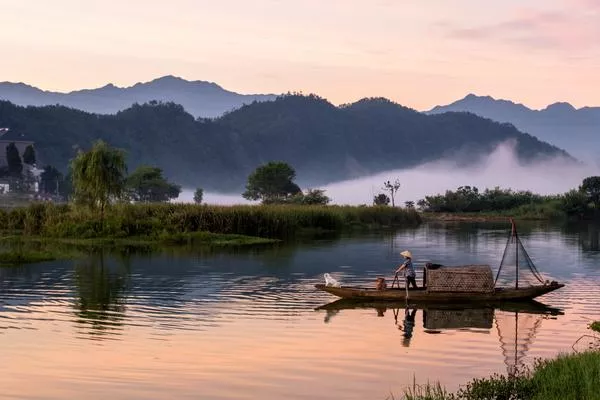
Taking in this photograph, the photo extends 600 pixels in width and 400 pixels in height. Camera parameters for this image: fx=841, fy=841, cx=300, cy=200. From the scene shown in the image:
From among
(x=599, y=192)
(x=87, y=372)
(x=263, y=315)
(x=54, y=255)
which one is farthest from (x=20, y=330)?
(x=599, y=192)

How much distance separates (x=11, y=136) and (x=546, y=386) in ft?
539

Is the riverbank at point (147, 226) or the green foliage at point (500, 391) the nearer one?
the green foliage at point (500, 391)

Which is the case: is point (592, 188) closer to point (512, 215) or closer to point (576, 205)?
point (576, 205)

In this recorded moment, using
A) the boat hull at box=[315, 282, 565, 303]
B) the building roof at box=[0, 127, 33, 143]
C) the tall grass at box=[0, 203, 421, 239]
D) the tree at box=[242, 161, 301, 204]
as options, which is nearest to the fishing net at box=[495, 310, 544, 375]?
the boat hull at box=[315, 282, 565, 303]

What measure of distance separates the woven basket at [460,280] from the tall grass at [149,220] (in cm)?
3040

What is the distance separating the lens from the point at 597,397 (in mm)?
13062

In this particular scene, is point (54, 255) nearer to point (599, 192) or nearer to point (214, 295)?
point (214, 295)

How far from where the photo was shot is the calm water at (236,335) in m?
17.2

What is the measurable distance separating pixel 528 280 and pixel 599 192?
88.4 meters

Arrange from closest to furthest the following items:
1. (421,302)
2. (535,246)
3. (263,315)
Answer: (263,315), (421,302), (535,246)

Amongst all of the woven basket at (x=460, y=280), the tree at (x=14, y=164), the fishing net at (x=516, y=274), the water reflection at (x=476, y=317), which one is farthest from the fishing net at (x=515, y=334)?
the tree at (x=14, y=164)

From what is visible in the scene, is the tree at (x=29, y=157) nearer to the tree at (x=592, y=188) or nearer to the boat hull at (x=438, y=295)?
the tree at (x=592, y=188)

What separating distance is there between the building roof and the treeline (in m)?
82.6

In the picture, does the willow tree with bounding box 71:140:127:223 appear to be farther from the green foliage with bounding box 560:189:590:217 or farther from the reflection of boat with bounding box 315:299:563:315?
the green foliage with bounding box 560:189:590:217
